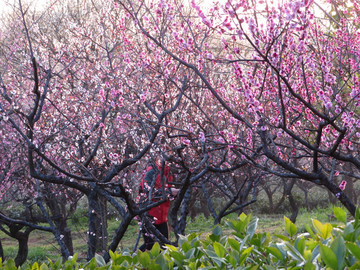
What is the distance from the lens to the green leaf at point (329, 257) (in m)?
1.58

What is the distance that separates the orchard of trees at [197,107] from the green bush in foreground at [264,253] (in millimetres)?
1254

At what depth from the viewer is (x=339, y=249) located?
1608 mm

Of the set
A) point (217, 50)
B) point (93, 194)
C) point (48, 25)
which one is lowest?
point (93, 194)

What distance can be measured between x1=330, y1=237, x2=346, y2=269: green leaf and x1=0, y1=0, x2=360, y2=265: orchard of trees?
1485 mm

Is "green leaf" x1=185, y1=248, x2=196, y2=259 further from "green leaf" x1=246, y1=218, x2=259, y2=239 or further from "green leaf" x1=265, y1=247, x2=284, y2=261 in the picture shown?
"green leaf" x1=265, y1=247, x2=284, y2=261

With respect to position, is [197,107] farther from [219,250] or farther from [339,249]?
[339,249]

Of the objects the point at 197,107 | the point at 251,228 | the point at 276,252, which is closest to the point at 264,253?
the point at 251,228

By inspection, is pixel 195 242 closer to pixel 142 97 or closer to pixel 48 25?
pixel 142 97

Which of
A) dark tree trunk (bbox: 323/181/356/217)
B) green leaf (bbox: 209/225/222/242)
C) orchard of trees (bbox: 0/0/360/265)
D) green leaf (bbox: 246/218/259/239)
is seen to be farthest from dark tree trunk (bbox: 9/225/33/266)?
green leaf (bbox: 246/218/259/239)

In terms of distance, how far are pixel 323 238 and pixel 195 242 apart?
66cm

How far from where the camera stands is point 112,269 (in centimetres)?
213

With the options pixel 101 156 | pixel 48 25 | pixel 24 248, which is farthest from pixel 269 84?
pixel 48 25

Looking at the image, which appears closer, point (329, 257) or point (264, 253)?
point (329, 257)

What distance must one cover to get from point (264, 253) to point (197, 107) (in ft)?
14.2
